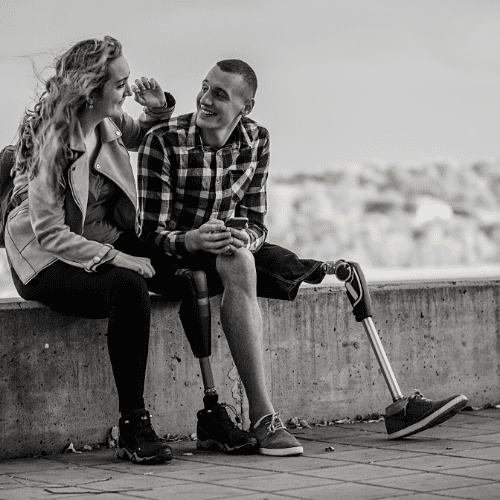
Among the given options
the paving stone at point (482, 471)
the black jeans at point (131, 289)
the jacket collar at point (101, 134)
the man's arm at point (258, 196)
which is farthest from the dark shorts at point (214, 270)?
the paving stone at point (482, 471)

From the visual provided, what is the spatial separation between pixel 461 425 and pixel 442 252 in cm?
702

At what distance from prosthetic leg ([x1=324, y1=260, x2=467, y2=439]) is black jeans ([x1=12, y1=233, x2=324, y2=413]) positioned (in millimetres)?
145

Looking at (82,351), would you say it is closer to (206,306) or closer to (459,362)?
(206,306)

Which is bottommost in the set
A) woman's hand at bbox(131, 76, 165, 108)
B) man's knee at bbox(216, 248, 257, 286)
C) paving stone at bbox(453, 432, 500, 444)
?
paving stone at bbox(453, 432, 500, 444)

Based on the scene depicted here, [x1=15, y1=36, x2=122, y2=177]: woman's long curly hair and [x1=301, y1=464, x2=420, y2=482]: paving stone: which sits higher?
[x1=15, y1=36, x2=122, y2=177]: woman's long curly hair

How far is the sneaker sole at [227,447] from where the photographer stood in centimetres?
394

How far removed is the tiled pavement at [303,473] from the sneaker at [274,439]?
0.04 meters

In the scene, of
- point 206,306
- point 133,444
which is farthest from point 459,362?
point 133,444

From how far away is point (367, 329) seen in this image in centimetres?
426

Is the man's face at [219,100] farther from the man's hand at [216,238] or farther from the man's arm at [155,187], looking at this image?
the man's hand at [216,238]

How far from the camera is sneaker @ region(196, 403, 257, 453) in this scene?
3947mm

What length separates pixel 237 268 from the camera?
13.1ft

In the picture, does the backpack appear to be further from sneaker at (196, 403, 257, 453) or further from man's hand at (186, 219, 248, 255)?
sneaker at (196, 403, 257, 453)

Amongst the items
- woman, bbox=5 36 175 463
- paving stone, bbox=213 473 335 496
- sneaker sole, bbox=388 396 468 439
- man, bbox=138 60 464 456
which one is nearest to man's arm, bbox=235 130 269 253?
man, bbox=138 60 464 456
